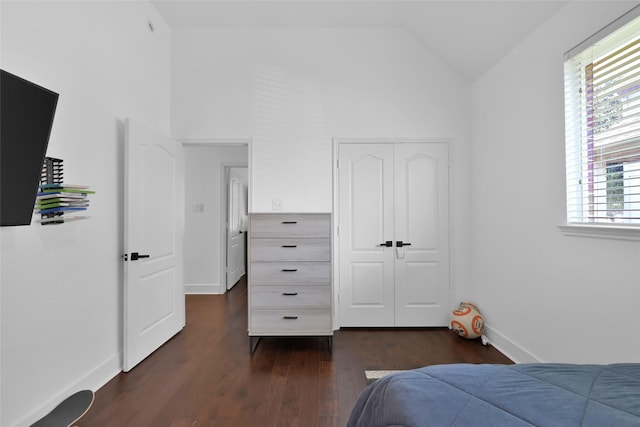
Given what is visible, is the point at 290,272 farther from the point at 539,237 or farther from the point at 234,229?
the point at 234,229

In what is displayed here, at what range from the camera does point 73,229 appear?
2.05m

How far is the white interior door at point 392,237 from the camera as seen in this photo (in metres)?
3.40

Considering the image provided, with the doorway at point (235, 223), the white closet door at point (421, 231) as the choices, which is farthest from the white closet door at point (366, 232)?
the doorway at point (235, 223)

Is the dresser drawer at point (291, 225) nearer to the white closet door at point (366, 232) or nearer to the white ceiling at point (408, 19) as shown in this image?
the white closet door at point (366, 232)

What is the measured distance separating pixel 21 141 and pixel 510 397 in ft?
7.07

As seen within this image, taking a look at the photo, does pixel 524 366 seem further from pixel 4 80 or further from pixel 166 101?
pixel 166 101

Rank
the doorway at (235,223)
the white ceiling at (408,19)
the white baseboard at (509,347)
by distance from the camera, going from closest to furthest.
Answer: the white baseboard at (509,347), the white ceiling at (408,19), the doorway at (235,223)

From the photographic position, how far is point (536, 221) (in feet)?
7.91

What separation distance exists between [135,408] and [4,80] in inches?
76.6

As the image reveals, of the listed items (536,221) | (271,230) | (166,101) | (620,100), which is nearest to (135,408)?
(271,230)

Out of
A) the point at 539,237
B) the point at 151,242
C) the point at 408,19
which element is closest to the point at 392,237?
the point at 539,237

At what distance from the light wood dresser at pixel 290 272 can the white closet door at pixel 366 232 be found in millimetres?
643

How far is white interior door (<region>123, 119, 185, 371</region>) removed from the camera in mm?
2492

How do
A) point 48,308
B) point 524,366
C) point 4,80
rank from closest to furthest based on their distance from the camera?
point 524,366 < point 4,80 < point 48,308
